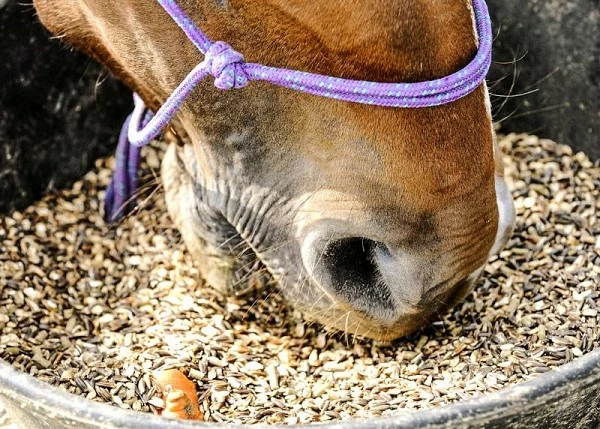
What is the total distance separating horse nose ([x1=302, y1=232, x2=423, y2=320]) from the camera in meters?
1.77

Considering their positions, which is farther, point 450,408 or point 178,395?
point 178,395

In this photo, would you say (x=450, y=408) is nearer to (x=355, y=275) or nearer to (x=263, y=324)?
(x=355, y=275)

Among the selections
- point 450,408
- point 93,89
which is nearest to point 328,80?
point 450,408

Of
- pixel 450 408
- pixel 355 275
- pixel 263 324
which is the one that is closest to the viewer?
pixel 450 408

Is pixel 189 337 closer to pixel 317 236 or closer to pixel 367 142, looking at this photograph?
pixel 317 236

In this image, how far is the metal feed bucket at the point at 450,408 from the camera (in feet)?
4.90

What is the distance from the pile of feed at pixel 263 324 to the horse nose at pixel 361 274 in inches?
9.8

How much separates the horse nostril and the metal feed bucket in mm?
349

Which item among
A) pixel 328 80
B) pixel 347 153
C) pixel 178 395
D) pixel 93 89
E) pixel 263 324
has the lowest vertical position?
pixel 263 324

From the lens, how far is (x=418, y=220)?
5.60 ft

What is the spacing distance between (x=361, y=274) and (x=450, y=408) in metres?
0.40

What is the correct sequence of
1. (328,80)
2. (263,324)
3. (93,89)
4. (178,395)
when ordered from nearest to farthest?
1. (328,80)
2. (178,395)
3. (263,324)
4. (93,89)

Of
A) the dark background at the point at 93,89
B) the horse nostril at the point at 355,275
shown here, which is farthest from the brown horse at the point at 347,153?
the dark background at the point at 93,89

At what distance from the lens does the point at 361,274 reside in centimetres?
184
